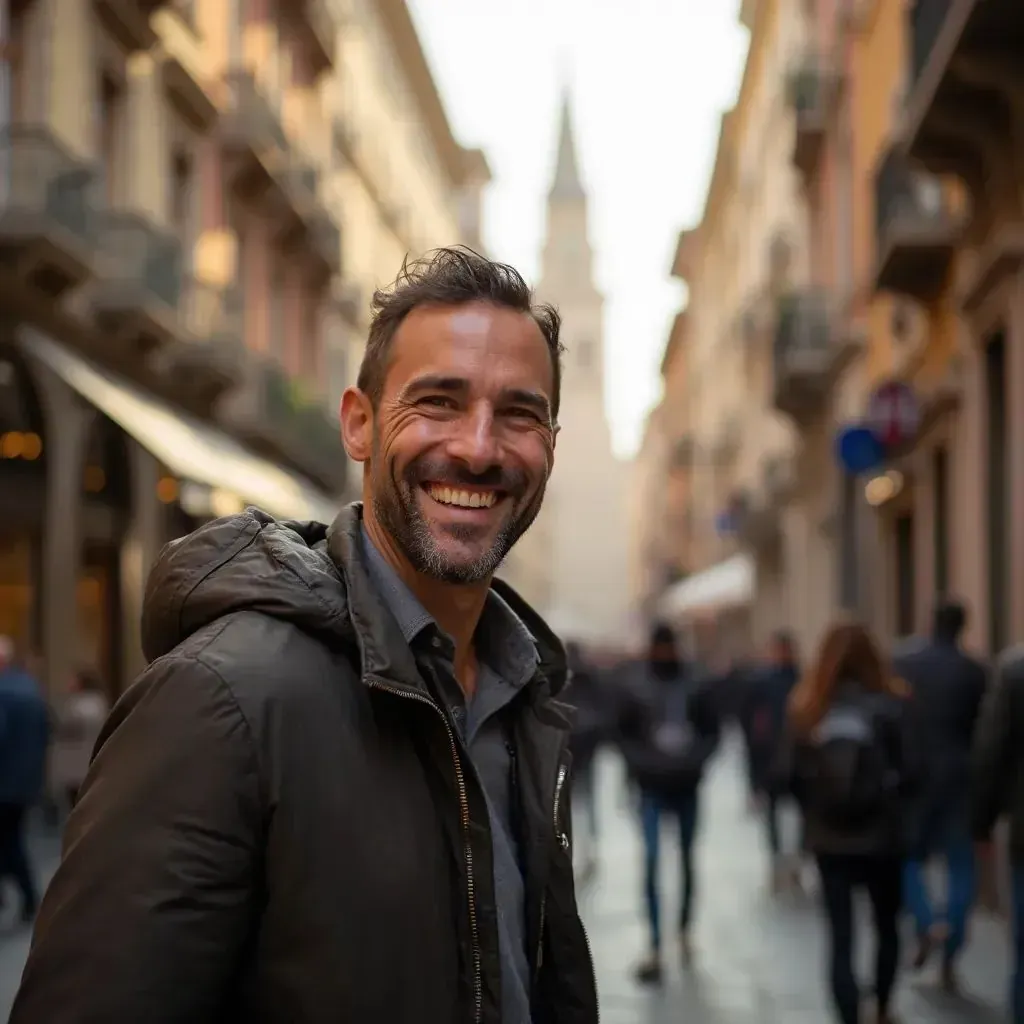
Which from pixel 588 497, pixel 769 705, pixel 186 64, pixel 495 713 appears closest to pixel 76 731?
pixel 769 705

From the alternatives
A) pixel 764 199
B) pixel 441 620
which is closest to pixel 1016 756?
pixel 441 620

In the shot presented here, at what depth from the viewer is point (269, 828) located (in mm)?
2000

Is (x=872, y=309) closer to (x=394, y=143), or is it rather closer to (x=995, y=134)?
(x=995, y=134)

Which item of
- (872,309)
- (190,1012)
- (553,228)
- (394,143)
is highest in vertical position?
(553,228)

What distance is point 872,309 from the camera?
21.1 m

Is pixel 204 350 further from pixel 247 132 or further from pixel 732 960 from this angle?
pixel 732 960

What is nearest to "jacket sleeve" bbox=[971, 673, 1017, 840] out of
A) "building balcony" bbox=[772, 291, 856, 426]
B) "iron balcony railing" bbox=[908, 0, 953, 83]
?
"iron balcony railing" bbox=[908, 0, 953, 83]

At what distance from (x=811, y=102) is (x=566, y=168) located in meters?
111

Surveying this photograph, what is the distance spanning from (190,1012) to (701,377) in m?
58.2

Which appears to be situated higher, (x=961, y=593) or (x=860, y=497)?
(x=860, y=497)

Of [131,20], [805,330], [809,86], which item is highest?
[809,86]

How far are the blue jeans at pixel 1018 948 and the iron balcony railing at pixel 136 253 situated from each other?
12403mm

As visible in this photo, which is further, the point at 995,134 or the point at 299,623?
the point at 995,134

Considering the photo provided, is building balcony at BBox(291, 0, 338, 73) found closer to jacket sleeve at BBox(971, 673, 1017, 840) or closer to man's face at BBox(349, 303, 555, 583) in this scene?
jacket sleeve at BBox(971, 673, 1017, 840)
